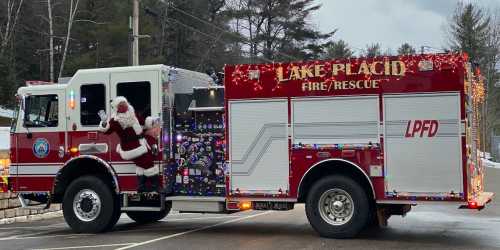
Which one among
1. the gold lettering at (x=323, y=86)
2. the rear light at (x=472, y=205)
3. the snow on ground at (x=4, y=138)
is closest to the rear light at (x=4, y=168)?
the gold lettering at (x=323, y=86)

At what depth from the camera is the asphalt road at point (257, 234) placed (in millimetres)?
10220

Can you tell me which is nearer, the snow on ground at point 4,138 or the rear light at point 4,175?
the rear light at point 4,175

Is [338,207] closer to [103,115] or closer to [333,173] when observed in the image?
[333,173]

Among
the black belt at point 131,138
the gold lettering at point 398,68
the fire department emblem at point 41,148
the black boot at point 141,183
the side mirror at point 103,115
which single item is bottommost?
the black boot at point 141,183

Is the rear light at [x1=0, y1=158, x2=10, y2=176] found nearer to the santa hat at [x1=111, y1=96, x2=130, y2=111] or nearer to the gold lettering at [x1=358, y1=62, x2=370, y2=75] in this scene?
the santa hat at [x1=111, y1=96, x2=130, y2=111]

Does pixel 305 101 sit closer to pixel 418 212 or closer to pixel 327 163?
pixel 327 163

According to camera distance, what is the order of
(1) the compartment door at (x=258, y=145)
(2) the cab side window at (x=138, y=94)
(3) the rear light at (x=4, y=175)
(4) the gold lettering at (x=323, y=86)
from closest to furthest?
(4) the gold lettering at (x=323, y=86) → (1) the compartment door at (x=258, y=145) → (2) the cab side window at (x=138, y=94) → (3) the rear light at (x=4, y=175)

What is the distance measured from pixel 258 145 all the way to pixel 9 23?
43543 mm

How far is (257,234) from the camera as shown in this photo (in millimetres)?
11594

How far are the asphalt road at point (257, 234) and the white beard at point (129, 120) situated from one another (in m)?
1.89

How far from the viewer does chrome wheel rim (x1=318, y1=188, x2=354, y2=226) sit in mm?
10453

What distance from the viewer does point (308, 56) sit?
55906 mm

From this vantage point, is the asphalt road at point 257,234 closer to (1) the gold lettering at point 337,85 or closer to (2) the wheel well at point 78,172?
(2) the wheel well at point 78,172

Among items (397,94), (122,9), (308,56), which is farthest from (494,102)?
(397,94)
